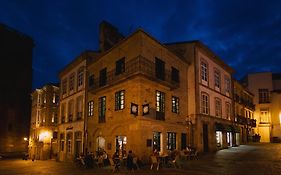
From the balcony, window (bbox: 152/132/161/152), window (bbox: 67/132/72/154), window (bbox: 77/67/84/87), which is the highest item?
window (bbox: 77/67/84/87)

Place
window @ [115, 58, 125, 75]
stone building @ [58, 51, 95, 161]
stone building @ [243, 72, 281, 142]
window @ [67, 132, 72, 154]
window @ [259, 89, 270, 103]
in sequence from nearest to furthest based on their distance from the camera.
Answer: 1. window @ [115, 58, 125, 75]
2. stone building @ [58, 51, 95, 161]
3. window @ [67, 132, 72, 154]
4. stone building @ [243, 72, 281, 142]
5. window @ [259, 89, 270, 103]

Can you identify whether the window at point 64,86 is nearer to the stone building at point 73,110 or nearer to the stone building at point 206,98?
the stone building at point 73,110

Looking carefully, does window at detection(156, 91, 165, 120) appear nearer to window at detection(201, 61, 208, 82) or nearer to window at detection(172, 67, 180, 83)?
window at detection(172, 67, 180, 83)

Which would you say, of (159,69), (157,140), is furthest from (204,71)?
(157,140)

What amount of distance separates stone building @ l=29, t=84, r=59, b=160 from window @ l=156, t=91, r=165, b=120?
19.6 metres

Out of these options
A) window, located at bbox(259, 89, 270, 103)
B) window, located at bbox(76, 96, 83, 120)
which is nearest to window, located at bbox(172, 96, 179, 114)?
window, located at bbox(76, 96, 83, 120)

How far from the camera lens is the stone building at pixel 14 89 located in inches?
1991

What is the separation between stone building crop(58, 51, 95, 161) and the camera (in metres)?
28.4

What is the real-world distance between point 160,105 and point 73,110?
42.7ft

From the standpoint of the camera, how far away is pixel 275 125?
144 ft

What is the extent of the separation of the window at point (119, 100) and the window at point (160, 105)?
285 centimetres

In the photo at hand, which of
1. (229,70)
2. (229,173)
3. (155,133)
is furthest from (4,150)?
(229,173)

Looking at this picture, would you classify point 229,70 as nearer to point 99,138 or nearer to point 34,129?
point 99,138

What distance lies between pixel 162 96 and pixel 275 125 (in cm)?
3061
